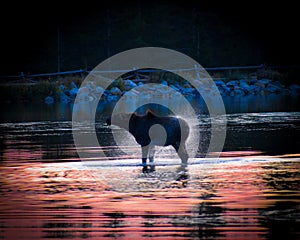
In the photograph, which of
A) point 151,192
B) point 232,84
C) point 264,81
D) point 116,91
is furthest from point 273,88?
point 151,192

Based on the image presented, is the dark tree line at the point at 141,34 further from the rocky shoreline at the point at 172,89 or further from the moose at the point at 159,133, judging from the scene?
the moose at the point at 159,133

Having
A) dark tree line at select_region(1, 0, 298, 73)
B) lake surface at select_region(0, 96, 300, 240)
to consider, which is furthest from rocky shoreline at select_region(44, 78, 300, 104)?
lake surface at select_region(0, 96, 300, 240)

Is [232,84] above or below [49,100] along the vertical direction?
above

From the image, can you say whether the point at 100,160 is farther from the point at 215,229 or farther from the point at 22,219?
the point at 215,229

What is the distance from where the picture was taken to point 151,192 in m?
12.1

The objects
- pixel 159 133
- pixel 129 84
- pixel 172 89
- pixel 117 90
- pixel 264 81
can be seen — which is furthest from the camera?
pixel 264 81

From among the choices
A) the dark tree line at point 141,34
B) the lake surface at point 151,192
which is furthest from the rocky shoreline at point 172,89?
the lake surface at point 151,192

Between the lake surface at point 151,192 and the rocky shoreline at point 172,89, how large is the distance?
85.5ft

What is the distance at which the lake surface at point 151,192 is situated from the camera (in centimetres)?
950

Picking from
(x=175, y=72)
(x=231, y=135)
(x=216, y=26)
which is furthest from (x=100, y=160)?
(x=216, y=26)

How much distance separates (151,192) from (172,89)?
123 feet

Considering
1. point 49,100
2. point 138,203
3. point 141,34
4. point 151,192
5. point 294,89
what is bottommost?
point 138,203

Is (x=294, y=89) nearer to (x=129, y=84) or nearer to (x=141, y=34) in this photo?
(x=129, y=84)

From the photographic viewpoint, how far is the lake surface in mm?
9500
